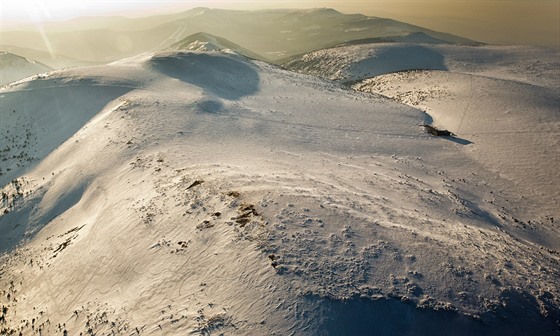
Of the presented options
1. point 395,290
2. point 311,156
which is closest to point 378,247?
point 395,290

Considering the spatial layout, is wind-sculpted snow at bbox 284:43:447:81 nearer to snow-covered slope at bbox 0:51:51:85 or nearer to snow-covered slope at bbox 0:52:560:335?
snow-covered slope at bbox 0:52:560:335

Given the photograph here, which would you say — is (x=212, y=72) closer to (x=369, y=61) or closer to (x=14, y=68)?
(x=369, y=61)

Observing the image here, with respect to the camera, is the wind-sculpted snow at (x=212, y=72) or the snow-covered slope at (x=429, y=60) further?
the snow-covered slope at (x=429, y=60)

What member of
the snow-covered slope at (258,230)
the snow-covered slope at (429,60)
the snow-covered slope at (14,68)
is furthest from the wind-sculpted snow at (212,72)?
the snow-covered slope at (14,68)

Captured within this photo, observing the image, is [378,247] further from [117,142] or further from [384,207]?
[117,142]

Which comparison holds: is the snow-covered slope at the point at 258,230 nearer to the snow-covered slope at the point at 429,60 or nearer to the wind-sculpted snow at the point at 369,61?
the snow-covered slope at the point at 429,60

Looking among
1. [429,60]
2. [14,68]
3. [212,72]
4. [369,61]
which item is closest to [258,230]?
[212,72]
